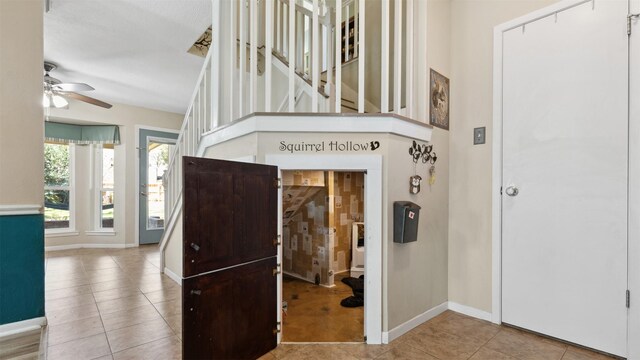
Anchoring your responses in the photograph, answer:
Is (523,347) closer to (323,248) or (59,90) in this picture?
(323,248)

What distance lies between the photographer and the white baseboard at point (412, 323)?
8.13 feet

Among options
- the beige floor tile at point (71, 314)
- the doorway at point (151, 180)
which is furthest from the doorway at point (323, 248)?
the doorway at point (151, 180)

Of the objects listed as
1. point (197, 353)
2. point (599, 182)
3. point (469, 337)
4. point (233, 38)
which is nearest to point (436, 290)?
point (469, 337)

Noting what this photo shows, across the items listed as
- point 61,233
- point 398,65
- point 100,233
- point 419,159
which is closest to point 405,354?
point 419,159

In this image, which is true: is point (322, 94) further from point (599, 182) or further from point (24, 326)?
point (24, 326)

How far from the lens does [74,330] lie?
264 cm

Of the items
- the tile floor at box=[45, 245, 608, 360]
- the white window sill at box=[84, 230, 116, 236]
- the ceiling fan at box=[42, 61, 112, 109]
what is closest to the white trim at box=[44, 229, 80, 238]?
the white window sill at box=[84, 230, 116, 236]

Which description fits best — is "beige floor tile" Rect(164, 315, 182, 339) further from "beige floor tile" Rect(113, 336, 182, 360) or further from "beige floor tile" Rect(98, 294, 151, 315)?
"beige floor tile" Rect(98, 294, 151, 315)

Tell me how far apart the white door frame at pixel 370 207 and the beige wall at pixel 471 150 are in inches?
45.1

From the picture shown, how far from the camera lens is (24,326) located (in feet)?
8.64

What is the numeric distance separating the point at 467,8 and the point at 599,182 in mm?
2025

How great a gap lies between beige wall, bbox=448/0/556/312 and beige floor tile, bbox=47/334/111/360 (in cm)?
318

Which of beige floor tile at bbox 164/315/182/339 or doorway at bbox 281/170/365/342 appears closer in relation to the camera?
beige floor tile at bbox 164/315/182/339

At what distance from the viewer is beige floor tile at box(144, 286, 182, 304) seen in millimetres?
3427
